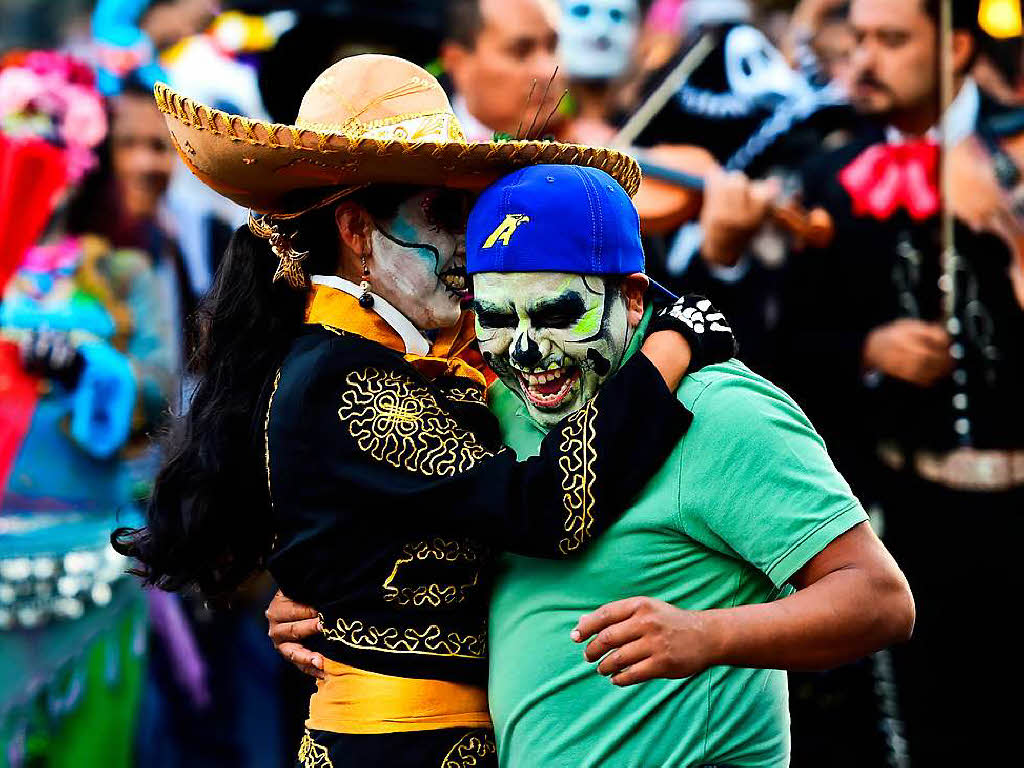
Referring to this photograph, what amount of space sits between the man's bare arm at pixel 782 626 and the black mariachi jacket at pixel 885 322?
3.47m

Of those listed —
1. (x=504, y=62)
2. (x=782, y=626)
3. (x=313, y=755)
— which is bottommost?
(x=313, y=755)

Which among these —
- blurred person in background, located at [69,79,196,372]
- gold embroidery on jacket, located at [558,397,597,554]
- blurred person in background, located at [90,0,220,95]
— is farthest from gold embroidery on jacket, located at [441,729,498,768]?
blurred person in background, located at [90,0,220,95]

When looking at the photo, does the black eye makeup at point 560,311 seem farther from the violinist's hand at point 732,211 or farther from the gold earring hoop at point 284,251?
the violinist's hand at point 732,211

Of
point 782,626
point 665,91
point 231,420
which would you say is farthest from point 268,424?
point 665,91

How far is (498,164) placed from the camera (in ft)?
10.4

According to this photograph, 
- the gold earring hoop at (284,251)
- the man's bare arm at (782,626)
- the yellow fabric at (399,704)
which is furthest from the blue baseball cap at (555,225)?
the yellow fabric at (399,704)

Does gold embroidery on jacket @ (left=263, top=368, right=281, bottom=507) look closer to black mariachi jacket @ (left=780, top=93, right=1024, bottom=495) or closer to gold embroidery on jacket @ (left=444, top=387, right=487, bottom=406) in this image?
gold embroidery on jacket @ (left=444, top=387, right=487, bottom=406)

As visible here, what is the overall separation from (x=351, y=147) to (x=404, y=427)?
51cm

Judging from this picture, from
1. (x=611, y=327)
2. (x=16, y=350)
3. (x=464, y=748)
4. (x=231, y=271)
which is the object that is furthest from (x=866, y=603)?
(x=16, y=350)

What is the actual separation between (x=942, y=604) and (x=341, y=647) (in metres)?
3.44

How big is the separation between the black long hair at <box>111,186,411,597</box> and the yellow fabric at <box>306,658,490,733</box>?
0.40 m

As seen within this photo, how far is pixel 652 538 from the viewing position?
299 centimetres

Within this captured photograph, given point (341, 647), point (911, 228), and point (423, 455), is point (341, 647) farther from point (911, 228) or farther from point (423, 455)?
point (911, 228)

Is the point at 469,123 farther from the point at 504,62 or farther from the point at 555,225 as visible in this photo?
the point at 555,225
